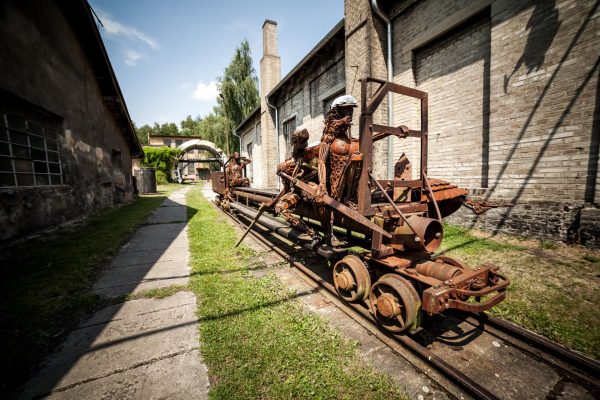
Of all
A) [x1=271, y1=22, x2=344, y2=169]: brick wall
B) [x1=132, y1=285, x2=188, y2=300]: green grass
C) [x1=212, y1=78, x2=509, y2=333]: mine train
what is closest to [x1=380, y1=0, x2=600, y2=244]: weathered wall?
[x1=271, y1=22, x2=344, y2=169]: brick wall

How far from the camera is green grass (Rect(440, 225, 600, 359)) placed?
9.04 ft

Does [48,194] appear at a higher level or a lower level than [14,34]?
lower

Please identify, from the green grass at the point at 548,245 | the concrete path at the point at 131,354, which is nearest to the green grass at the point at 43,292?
the concrete path at the point at 131,354

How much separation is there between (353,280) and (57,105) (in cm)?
1072

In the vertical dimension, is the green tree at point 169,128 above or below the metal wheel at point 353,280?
above

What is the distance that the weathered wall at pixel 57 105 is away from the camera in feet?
19.9

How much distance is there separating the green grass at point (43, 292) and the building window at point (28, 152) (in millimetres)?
1836

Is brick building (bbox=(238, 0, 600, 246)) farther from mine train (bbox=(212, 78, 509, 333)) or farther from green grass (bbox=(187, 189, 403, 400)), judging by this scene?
green grass (bbox=(187, 189, 403, 400))

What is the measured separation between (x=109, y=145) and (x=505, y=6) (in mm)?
16359

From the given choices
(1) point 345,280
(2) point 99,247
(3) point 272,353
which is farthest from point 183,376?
(2) point 99,247

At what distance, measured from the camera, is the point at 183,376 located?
2.25m

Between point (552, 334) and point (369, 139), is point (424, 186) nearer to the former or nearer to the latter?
point (369, 139)

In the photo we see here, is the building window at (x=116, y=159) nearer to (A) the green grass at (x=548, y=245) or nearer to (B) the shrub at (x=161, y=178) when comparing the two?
(A) the green grass at (x=548, y=245)

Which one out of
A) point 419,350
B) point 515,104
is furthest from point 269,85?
point 419,350
